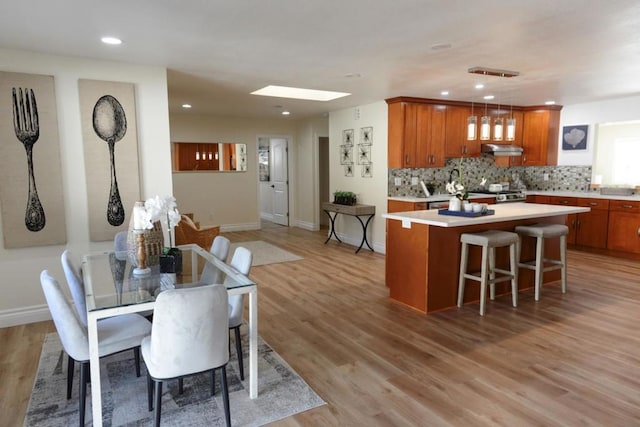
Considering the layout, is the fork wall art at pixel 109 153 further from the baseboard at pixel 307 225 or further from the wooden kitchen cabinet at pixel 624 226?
the wooden kitchen cabinet at pixel 624 226

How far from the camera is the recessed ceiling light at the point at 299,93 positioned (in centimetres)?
570

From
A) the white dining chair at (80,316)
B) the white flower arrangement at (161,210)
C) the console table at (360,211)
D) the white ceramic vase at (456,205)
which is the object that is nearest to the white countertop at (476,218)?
the white ceramic vase at (456,205)

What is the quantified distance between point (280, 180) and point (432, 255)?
20.3 feet

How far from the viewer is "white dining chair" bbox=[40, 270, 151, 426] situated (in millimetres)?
2053

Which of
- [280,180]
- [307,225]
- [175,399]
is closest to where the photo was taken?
[175,399]

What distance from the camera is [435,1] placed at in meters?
2.40

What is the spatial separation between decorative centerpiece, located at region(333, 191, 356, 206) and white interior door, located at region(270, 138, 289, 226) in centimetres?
251

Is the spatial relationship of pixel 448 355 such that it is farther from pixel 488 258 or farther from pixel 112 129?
pixel 112 129

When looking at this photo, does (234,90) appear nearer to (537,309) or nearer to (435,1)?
(435,1)

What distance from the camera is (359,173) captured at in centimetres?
688

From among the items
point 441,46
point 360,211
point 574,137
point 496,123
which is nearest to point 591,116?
point 574,137

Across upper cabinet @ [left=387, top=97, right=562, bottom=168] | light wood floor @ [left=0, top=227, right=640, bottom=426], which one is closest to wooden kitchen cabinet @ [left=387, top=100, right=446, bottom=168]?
upper cabinet @ [left=387, top=97, right=562, bottom=168]

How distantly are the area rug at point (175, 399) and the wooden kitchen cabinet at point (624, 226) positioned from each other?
18.3 feet

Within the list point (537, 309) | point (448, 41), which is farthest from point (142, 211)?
point (537, 309)
